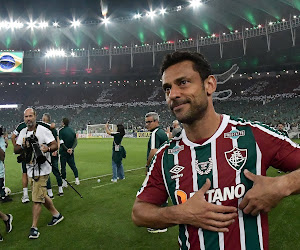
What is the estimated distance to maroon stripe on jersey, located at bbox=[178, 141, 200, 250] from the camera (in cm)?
155

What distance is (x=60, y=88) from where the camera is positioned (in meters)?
54.8

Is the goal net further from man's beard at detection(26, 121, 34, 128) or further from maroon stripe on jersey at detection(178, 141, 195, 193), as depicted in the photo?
maroon stripe on jersey at detection(178, 141, 195, 193)

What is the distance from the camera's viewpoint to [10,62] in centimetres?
3850

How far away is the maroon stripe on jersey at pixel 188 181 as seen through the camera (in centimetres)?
155

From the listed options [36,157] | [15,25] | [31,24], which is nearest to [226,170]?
[36,157]

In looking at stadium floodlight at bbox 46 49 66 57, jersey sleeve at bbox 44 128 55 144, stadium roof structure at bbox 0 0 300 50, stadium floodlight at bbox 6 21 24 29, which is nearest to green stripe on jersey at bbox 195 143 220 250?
jersey sleeve at bbox 44 128 55 144

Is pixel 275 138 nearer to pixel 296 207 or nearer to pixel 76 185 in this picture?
pixel 296 207

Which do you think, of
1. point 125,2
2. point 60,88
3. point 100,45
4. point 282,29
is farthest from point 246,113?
point 60,88

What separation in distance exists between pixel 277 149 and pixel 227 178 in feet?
1.18

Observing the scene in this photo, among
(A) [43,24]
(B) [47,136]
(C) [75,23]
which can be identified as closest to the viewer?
(B) [47,136]

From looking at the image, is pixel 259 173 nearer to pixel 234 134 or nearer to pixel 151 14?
pixel 234 134

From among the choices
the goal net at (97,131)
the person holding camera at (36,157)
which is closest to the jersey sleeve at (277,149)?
the person holding camera at (36,157)

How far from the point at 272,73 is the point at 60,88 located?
41.4m

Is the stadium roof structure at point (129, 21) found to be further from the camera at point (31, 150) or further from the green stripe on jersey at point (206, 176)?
the green stripe on jersey at point (206, 176)
